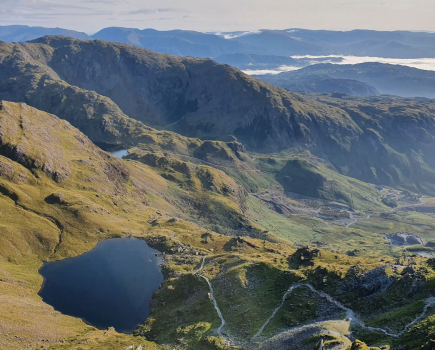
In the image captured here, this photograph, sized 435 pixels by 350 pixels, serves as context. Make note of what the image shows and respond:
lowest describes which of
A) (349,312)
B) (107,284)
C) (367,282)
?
(107,284)

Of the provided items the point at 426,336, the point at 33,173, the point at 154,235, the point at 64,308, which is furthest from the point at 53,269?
the point at 426,336

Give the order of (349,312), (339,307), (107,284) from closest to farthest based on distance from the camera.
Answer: (349,312)
(339,307)
(107,284)

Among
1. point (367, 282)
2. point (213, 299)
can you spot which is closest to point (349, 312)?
point (367, 282)

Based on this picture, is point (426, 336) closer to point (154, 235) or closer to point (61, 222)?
point (154, 235)

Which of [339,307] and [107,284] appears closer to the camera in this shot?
[339,307]

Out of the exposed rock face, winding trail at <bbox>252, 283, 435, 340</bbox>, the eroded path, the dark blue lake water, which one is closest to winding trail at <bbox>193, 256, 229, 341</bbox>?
the eroded path

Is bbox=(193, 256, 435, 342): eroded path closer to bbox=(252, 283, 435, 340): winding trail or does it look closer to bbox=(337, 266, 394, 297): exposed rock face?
bbox=(252, 283, 435, 340): winding trail

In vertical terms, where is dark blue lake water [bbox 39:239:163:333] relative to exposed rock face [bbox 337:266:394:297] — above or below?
below

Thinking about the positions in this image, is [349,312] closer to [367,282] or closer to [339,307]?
[339,307]
